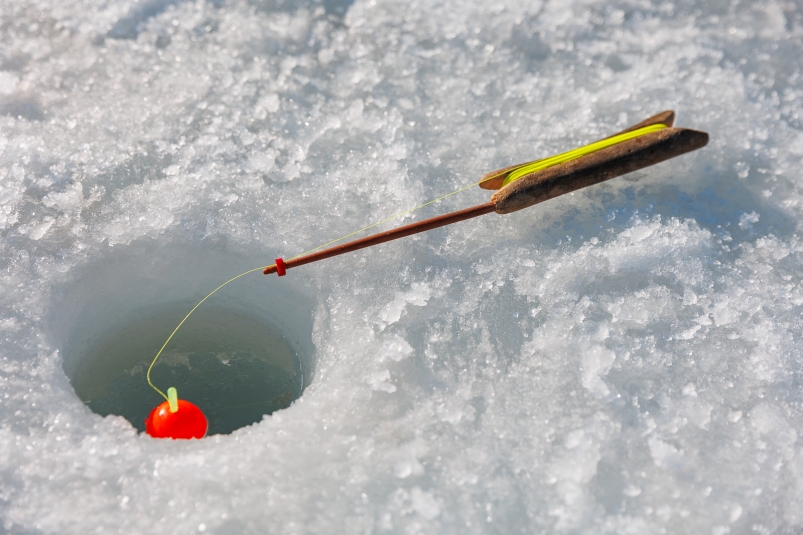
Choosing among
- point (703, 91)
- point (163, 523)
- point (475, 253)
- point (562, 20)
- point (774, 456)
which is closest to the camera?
point (163, 523)

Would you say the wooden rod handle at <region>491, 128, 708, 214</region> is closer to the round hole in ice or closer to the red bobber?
the round hole in ice

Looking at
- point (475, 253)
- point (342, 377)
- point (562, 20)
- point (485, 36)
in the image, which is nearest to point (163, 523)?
point (342, 377)

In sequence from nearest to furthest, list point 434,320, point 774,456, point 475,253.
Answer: point 774,456
point 434,320
point 475,253

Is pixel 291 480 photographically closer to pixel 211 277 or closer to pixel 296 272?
pixel 296 272

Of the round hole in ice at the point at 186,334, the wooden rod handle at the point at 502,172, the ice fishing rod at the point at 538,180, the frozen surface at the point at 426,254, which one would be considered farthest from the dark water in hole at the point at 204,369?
the wooden rod handle at the point at 502,172

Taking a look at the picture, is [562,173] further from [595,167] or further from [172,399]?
[172,399]

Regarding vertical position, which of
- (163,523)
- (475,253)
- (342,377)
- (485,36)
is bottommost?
(163,523)
